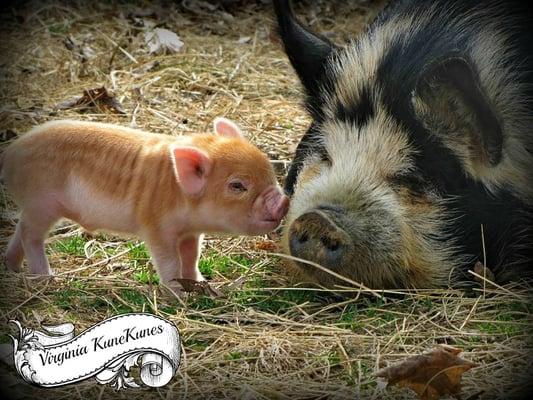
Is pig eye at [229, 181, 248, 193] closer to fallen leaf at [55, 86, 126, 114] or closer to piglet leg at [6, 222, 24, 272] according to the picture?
piglet leg at [6, 222, 24, 272]

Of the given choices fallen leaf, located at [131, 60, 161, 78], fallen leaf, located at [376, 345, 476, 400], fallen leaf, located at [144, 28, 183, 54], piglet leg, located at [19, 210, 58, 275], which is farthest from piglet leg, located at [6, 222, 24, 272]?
fallen leaf, located at [144, 28, 183, 54]

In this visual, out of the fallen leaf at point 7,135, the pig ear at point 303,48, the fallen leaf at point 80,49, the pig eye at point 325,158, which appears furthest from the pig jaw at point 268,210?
the fallen leaf at point 80,49

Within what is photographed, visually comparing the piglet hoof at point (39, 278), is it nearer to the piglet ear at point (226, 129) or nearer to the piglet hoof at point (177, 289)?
the piglet hoof at point (177, 289)

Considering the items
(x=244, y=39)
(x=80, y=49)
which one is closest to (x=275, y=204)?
(x=80, y=49)

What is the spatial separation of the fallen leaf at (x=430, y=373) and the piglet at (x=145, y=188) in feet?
3.72

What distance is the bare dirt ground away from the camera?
3.54 metres

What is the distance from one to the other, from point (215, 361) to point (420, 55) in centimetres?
188

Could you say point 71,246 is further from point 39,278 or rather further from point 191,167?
point 191,167

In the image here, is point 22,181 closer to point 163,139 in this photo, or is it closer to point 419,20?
point 163,139

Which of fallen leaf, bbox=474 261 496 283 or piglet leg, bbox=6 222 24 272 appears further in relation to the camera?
piglet leg, bbox=6 222 24 272

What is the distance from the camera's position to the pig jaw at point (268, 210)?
4.35 m

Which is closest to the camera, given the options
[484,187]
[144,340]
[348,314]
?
[144,340]

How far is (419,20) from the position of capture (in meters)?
4.71

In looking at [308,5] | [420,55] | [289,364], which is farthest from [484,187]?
[308,5]
